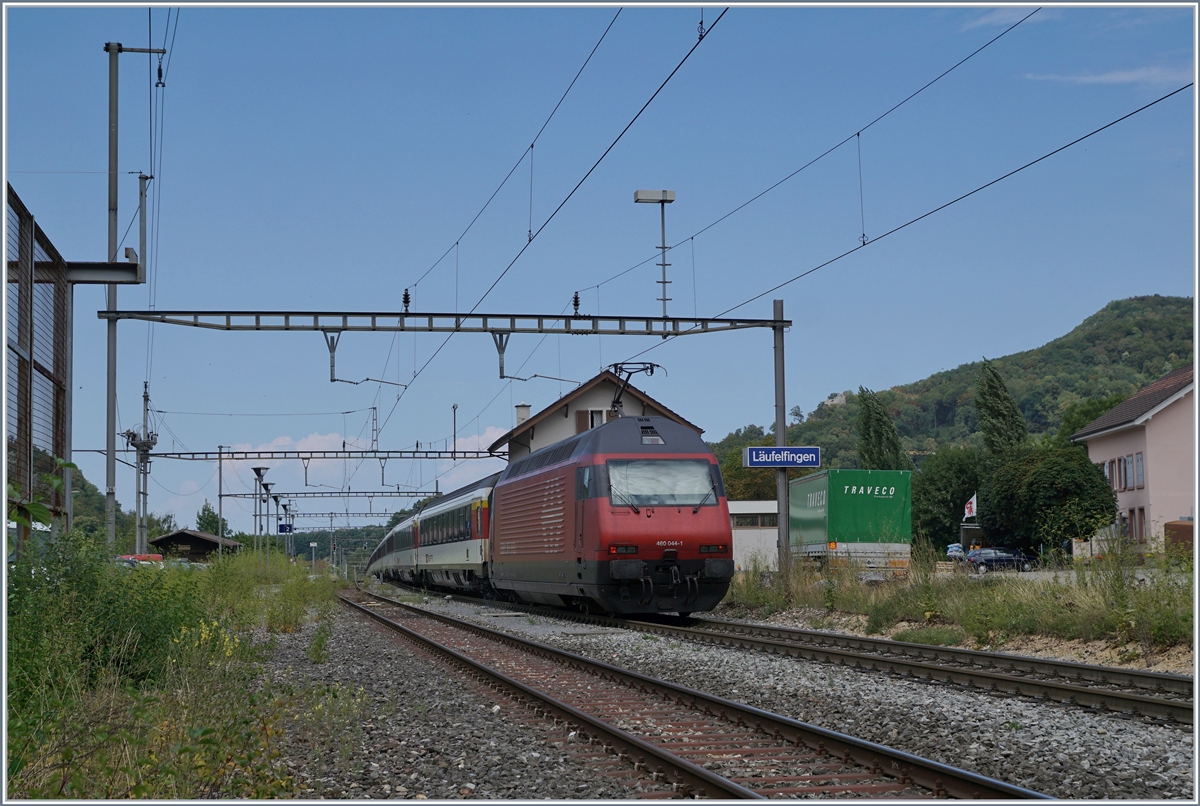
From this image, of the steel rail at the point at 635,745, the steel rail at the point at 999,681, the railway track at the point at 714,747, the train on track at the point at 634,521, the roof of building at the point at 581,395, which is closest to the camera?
the steel rail at the point at 635,745

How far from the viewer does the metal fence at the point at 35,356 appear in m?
9.98

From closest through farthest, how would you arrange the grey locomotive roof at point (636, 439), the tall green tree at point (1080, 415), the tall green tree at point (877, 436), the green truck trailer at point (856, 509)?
the grey locomotive roof at point (636, 439), the green truck trailer at point (856, 509), the tall green tree at point (877, 436), the tall green tree at point (1080, 415)

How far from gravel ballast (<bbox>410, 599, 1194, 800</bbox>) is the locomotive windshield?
17.4 feet

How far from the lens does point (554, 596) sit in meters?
23.5

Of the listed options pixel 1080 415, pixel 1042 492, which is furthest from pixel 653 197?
pixel 1080 415

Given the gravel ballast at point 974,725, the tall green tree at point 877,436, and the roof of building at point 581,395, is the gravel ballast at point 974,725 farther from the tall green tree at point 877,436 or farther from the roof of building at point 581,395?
the tall green tree at point 877,436

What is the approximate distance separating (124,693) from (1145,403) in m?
52.7

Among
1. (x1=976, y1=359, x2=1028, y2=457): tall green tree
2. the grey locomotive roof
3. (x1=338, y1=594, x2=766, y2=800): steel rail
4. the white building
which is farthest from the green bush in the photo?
(x1=976, y1=359, x2=1028, y2=457): tall green tree

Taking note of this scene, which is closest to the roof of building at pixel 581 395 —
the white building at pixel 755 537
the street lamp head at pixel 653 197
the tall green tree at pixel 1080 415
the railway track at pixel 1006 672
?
the white building at pixel 755 537

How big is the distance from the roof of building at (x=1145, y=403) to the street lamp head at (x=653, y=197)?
3401 centimetres

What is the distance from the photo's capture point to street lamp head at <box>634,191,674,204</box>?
24672 millimetres

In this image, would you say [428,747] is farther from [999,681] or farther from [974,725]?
[999,681]

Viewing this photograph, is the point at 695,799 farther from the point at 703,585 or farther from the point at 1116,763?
the point at 703,585

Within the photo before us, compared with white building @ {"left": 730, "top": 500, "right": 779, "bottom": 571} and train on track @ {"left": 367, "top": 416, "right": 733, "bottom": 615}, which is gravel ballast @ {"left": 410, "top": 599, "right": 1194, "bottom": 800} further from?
white building @ {"left": 730, "top": 500, "right": 779, "bottom": 571}
